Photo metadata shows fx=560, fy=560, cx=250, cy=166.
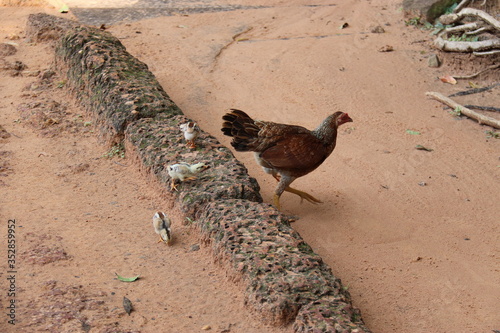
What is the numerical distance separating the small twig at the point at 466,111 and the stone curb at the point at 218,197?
418cm

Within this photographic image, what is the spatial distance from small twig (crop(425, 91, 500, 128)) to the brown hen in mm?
3244

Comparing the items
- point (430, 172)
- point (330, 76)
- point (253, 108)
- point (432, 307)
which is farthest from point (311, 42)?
point (432, 307)

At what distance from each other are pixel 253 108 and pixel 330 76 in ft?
5.90

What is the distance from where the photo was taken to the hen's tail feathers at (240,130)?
6086 millimetres

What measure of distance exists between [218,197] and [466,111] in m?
4.82

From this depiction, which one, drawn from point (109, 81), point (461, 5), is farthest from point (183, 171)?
point (461, 5)

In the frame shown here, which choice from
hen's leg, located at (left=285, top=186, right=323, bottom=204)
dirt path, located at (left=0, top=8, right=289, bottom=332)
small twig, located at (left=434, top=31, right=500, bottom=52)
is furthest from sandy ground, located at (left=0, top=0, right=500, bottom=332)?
small twig, located at (left=434, top=31, right=500, bottom=52)

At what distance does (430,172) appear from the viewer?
283 inches

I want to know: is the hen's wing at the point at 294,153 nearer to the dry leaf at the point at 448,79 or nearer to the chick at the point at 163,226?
the chick at the point at 163,226

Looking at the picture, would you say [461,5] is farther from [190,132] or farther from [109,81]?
[190,132]

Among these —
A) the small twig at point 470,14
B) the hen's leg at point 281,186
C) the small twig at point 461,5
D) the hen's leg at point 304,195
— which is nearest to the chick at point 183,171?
the hen's leg at point 281,186

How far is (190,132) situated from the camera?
20.1 ft

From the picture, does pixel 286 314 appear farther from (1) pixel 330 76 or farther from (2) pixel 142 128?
(1) pixel 330 76

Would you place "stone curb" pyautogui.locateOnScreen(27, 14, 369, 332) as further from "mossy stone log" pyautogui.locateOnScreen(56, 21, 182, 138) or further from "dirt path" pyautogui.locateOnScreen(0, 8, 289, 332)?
"dirt path" pyautogui.locateOnScreen(0, 8, 289, 332)
